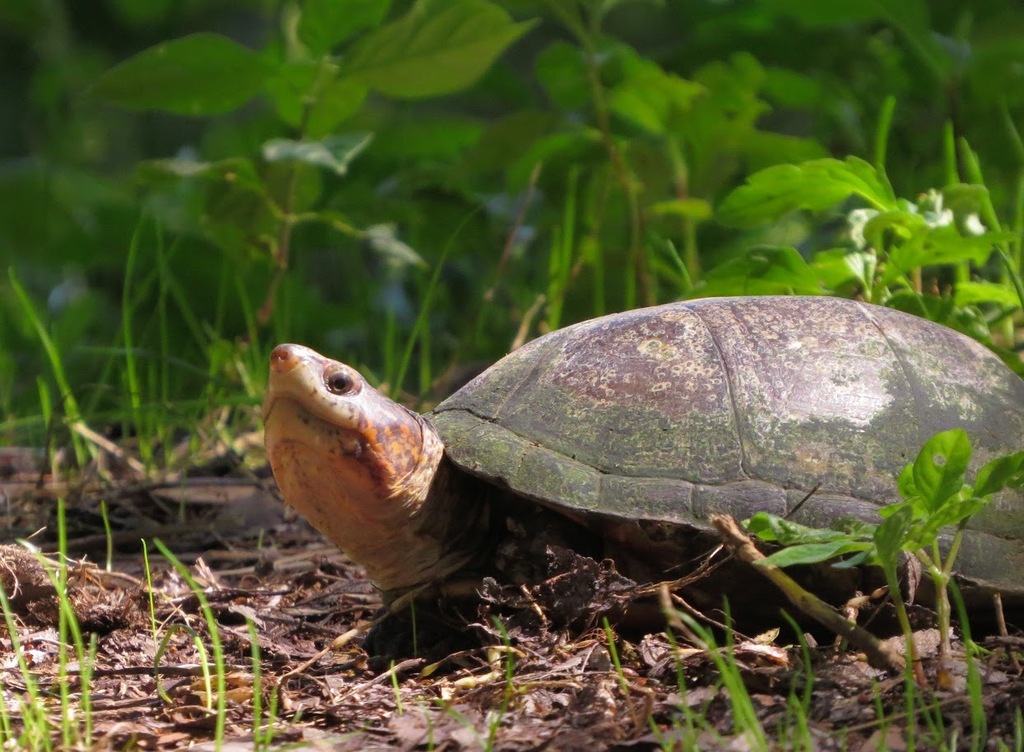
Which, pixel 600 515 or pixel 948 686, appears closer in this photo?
pixel 948 686

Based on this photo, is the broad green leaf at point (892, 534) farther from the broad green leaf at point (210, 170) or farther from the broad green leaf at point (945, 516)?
the broad green leaf at point (210, 170)

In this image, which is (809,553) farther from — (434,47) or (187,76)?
(187,76)

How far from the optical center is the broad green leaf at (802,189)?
2.37m

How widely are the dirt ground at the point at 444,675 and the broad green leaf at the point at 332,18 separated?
157 cm

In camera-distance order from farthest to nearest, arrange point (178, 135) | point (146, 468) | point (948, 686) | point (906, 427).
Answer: point (178, 135)
point (146, 468)
point (906, 427)
point (948, 686)

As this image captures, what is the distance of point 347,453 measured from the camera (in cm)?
186

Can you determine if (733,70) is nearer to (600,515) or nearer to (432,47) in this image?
(432,47)

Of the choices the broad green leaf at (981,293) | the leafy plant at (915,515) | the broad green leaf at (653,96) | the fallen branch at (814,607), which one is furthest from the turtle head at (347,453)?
the broad green leaf at (653,96)

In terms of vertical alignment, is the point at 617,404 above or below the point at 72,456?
above

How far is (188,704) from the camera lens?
1659mm

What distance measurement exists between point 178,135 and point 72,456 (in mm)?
6243

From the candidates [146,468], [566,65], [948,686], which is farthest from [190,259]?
[948,686]

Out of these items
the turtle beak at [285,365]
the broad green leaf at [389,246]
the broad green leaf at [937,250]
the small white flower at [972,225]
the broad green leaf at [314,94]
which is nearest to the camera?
the turtle beak at [285,365]

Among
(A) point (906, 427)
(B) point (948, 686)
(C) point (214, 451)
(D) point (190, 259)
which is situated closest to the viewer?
(B) point (948, 686)
